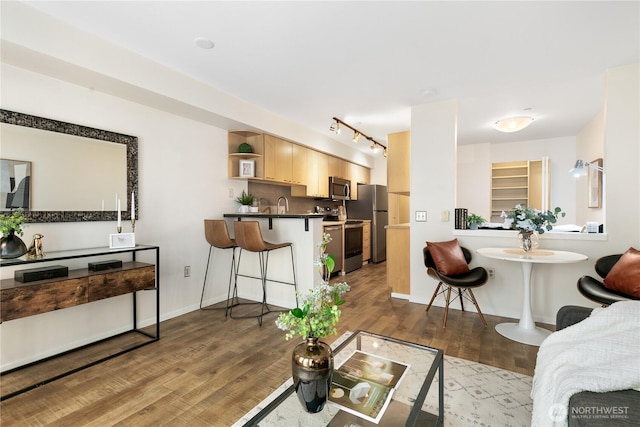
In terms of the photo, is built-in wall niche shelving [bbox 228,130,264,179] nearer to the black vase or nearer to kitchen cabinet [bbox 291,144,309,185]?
kitchen cabinet [bbox 291,144,309,185]

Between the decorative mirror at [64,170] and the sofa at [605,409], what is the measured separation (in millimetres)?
3360

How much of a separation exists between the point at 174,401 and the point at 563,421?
1990 mm

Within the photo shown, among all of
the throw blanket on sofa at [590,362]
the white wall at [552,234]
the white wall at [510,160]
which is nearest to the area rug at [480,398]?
the throw blanket on sofa at [590,362]

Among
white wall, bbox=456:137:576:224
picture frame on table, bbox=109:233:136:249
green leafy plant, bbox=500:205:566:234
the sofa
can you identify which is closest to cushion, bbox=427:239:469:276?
green leafy plant, bbox=500:205:566:234

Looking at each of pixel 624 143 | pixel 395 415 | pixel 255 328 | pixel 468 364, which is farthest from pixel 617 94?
pixel 255 328

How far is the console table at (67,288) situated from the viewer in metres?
1.90

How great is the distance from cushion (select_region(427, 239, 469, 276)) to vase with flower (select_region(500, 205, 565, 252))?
583 mm

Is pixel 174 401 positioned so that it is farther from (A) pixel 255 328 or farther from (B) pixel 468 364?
(B) pixel 468 364

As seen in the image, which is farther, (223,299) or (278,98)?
(223,299)

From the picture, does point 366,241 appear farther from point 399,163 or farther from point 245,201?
point 245,201

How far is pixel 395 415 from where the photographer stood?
123 cm

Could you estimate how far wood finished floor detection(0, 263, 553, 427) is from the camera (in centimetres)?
174

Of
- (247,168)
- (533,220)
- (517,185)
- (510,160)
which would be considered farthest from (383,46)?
(517,185)

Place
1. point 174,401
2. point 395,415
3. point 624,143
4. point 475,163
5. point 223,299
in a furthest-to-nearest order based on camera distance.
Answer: point 475,163 → point 223,299 → point 624,143 → point 174,401 → point 395,415
